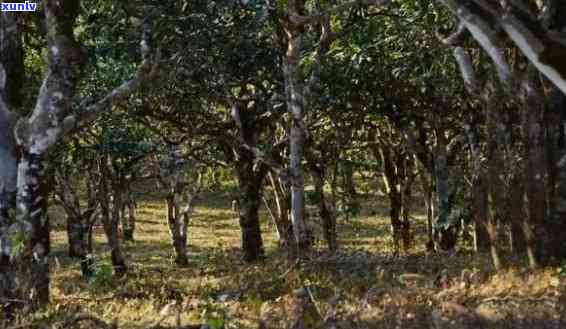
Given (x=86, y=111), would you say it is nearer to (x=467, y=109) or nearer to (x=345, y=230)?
(x=467, y=109)

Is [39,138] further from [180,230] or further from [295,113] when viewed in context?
[180,230]

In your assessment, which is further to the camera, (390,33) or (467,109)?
(467,109)

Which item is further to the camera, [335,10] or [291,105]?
[291,105]

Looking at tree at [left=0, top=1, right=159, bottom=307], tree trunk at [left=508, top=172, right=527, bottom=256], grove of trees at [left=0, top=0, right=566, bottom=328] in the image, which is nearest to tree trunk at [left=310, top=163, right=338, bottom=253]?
grove of trees at [left=0, top=0, right=566, bottom=328]

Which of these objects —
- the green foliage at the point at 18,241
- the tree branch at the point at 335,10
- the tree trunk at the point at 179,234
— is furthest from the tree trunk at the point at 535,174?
the tree trunk at the point at 179,234

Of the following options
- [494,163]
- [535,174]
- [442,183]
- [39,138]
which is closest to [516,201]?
[494,163]

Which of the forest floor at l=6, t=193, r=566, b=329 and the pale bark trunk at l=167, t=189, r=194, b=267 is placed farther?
the pale bark trunk at l=167, t=189, r=194, b=267

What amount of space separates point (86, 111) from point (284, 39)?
6.11 metres

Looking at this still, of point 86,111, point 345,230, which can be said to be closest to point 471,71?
point 86,111

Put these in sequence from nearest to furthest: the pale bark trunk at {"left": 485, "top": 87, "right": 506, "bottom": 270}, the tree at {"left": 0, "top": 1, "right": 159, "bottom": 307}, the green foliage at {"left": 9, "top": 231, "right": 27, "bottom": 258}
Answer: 1. the green foliage at {"left": 9, "top": 231, "right": 27, "bottom": 258}
2. the tree at {"left": 0, "top": 1, "right": 159, "bottom": 307}
3. the pale bark trunk at {"left": 485, "top": 87, "right": 506, "bottom": 270}

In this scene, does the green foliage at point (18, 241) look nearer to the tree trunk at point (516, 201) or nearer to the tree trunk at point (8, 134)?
the tree trunk at point (8, 134)

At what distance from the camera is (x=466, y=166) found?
1016 inches

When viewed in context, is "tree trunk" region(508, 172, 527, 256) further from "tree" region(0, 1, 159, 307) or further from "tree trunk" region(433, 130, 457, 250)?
"tree trunk" region(433, 130, 457, 250)

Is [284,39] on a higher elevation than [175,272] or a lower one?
higher
